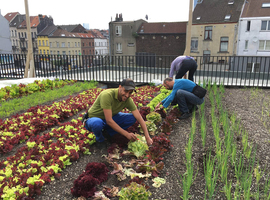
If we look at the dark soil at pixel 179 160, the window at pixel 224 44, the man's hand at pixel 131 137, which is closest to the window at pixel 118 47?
the window at pixel 224 44

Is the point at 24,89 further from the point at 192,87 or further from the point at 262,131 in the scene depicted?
the point at 262,131

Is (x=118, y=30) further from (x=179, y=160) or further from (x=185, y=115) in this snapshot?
(x=179, y=160)

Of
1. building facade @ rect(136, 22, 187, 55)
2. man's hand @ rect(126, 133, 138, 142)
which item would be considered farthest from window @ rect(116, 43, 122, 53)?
man's hand @ rect(126, 133, 138, 142)

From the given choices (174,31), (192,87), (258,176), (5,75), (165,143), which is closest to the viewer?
(258,176)

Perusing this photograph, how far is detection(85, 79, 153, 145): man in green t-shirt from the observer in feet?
10.5

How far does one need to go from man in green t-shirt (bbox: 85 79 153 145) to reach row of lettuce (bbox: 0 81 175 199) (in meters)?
0.29

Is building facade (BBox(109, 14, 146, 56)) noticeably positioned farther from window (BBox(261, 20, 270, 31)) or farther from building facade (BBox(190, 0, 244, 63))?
window (BBox(261, 20, 270, 31))

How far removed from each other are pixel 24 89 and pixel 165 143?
5.88m

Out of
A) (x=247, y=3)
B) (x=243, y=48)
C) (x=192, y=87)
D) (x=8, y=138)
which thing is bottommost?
(x=8, y=138)

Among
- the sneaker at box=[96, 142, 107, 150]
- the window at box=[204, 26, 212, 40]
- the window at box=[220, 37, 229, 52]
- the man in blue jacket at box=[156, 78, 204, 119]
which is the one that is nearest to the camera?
the sneaker at box=[96, 142, 107, 150]

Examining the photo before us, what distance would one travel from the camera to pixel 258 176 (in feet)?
8.63

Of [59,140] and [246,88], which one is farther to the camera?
[246,88]

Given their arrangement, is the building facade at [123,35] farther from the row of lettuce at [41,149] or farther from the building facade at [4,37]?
the row of lettuce at [41,149]

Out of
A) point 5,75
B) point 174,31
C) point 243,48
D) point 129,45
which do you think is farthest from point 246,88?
point 129,45
